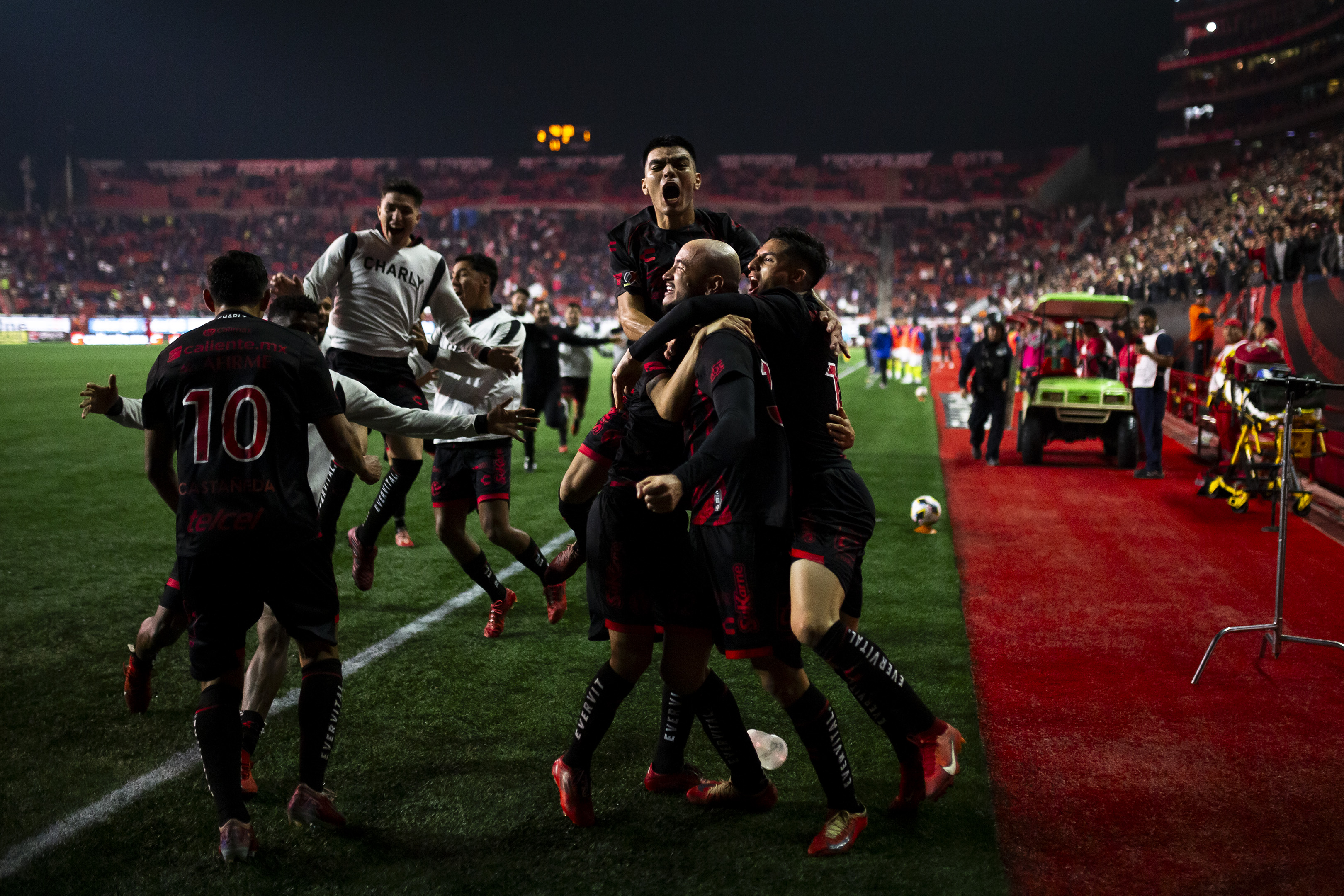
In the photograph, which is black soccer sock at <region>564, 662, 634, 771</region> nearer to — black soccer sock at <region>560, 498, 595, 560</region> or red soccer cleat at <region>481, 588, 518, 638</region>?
black soccer sock at <region>560, 498, 595, 560</region>

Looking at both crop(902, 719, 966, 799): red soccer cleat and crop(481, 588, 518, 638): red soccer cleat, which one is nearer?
crop(902, 719, 966, 799): red soccer cleat

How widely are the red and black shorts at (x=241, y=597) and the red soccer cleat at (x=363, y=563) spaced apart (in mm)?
3105

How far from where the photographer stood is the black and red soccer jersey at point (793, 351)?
3.04 meters

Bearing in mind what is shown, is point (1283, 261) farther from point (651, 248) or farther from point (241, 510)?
point (241, 510)

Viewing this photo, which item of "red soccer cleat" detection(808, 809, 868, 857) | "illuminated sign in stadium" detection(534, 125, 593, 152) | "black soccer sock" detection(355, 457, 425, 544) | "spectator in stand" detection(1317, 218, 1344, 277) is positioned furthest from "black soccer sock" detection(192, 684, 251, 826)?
"illuminated sign in stadium" detection(534, 125, 593, 152)

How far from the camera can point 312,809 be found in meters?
3.31

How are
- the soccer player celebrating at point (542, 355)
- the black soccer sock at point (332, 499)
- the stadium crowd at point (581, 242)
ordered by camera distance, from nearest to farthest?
the black soccer sock at point (332, 499) → the soccer player celebrating at point (542, 355) → the stadium crowd at point (581, 242)

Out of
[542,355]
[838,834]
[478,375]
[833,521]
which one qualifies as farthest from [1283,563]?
[542,355]

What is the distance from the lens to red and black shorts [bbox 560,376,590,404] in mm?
14711

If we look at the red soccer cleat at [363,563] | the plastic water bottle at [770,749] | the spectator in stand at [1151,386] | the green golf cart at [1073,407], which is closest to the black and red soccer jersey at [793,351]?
the plastic water bottle at [770,749]

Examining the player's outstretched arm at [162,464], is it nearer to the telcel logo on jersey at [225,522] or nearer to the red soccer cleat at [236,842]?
the telcel logo on jersey at [225,522]

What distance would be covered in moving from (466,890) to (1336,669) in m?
4.91

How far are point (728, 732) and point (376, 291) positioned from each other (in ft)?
12.1

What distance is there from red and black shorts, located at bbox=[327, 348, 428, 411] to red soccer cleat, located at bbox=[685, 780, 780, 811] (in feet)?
10.3
